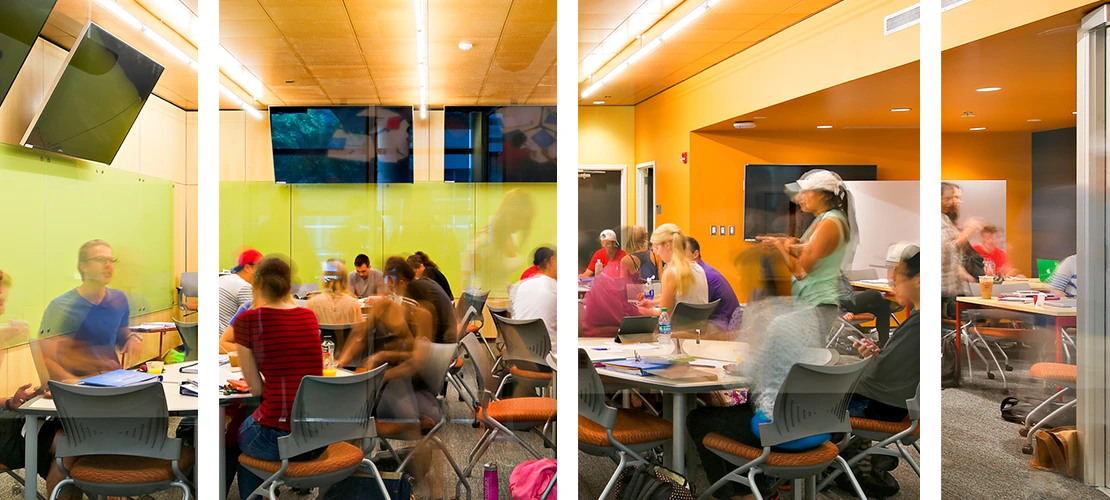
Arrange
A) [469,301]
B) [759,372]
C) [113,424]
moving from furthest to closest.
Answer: [469,301], [759,372], [113,424]

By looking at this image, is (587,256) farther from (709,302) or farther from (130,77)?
(130,77)

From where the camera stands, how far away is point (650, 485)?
3205 mm

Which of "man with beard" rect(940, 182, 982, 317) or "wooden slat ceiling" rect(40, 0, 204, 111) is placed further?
"man with beard" rect(940, 182, 982, 317)

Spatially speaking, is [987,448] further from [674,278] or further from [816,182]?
[674,278]

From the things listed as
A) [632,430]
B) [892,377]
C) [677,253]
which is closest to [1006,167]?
[892,377]

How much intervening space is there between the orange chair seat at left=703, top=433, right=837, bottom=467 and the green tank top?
0.64 meters

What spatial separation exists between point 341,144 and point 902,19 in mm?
2544

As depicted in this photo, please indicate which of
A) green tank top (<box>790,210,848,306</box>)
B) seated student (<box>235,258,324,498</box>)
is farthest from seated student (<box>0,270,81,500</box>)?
green tank top (<box>790,210,848,306</box>)

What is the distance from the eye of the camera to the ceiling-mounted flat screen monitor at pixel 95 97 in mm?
3152

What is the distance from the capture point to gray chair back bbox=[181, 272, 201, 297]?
126 inches

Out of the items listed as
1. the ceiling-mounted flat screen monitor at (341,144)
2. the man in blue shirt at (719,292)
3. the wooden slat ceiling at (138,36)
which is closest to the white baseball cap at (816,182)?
the man in blue shirt at (719,292)

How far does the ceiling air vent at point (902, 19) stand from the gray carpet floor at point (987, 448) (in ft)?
4.99

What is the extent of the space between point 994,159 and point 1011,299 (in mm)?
632

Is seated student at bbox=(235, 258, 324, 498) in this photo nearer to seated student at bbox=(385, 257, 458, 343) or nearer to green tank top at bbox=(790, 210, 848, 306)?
seated student at bbox=(385, 257, 458, 343)
